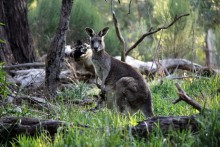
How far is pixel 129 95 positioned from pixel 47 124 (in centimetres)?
241

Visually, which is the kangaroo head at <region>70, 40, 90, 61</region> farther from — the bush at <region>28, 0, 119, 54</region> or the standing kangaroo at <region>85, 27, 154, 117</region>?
the bush at <region>28, 0, 119, 54</region>

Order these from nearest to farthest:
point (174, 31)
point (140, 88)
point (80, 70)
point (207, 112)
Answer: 1. point (207, 112)
2. point (140, 88)
3. point (80, 70)
4. point (174, 31)

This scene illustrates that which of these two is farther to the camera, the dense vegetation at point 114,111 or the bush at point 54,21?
the bush at point 54,21

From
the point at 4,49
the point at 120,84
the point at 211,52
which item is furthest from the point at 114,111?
the point at 211,52

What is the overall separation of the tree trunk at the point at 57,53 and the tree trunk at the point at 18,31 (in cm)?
318

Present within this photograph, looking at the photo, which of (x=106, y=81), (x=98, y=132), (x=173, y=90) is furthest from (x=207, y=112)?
(x=173, y=90)

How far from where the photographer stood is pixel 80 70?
462 inches

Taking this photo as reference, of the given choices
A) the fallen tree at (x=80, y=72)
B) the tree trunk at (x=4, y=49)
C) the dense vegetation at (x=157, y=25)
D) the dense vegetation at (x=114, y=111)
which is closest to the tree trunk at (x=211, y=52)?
the dense vegetation at (x=157, y=25)

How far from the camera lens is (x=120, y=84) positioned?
8289 millimetres

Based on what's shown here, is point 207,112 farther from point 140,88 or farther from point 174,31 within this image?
point 174,31

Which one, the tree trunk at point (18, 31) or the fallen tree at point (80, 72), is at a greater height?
the tree trunk at point (18, 31)

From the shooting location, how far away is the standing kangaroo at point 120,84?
798 cm

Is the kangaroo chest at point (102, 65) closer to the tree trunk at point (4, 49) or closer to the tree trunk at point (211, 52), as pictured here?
the tree trunk at point (4, 49)

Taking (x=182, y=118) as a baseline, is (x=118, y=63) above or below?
above
